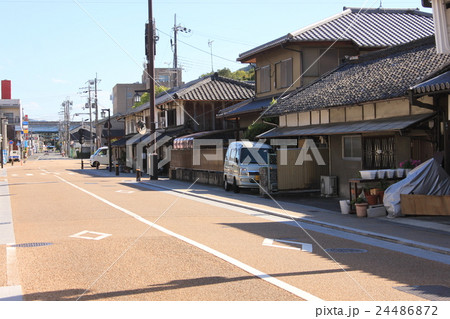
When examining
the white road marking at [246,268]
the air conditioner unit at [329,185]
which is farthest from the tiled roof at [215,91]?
the white road marking at [246,268]

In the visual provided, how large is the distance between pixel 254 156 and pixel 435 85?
1105cm

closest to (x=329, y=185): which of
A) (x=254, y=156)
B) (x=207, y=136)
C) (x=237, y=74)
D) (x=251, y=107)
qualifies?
(x=254, y=156)

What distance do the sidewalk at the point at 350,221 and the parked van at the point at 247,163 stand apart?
4.97 feet

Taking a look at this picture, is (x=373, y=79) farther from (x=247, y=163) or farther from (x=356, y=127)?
(x=247, y=163)

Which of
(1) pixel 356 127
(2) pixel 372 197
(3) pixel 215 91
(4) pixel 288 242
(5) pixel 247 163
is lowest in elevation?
(4) pixel 288 242

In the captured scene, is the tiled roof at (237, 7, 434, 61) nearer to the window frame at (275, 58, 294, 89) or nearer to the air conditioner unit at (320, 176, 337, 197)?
the window frame at (275, 58, 294, 89)

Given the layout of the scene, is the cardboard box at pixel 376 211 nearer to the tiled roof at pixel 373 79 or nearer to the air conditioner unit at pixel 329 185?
the tiled roof at pixel 373 79

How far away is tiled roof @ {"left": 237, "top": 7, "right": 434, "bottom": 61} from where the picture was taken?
28.9 metres

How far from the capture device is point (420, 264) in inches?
356

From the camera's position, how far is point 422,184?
14.5 metres

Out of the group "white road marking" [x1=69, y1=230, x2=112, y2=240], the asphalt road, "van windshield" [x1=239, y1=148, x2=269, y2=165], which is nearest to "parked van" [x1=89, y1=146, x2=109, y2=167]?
"van windshield" [x1=239, y1=148, x2=269, y2=165]

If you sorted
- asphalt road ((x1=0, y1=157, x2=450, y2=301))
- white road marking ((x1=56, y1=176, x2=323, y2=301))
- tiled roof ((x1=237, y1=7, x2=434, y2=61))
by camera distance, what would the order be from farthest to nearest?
tiled roof ((x1=237, y1=7, x2=434, y2=61)), asphalt road ((x1=0, y1=157, x2=450, y2=301)), white road marking ((x1=56, y1=176, x2=323, y2=301))

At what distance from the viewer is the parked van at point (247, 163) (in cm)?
2381

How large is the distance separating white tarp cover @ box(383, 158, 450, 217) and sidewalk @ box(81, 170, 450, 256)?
1.52 ft
